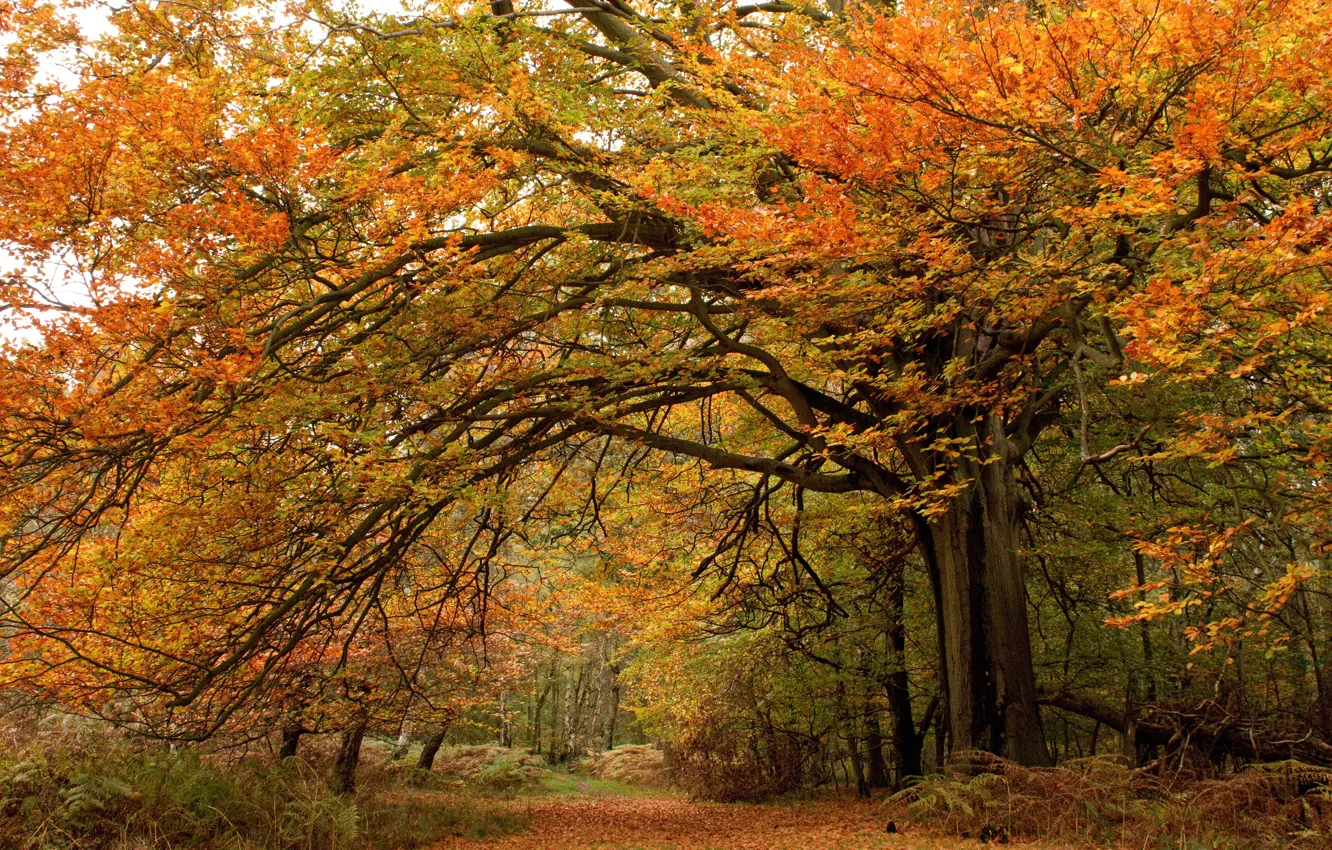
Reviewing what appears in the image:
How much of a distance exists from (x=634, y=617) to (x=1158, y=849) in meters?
7.47

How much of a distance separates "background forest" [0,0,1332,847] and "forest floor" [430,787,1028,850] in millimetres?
648

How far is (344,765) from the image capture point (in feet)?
39.2

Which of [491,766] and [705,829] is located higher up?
[705,829]

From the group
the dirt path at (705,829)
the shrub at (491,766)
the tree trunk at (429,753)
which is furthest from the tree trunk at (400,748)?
the dirt path at (705,829)

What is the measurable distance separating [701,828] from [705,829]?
16cm

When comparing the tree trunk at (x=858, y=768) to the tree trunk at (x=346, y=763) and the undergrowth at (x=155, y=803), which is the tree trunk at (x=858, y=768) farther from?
the tree trunk at (x=346, y=763)

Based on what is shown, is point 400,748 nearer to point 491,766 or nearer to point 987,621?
point 491,766

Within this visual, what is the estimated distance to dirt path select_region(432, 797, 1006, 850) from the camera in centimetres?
687

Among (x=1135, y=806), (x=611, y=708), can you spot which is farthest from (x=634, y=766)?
(x=1135, y=806)

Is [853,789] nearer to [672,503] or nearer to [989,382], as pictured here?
[672,503]

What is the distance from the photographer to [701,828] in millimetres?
9492

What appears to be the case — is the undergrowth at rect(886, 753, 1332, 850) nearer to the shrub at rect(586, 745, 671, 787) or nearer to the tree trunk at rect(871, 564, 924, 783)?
the tree trunk at rect(871, 564, 924, 783)

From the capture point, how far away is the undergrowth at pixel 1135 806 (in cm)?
520

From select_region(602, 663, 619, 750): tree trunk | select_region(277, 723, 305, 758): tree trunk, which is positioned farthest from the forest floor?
select_region(602, 663, 619, 750): tree trunk
